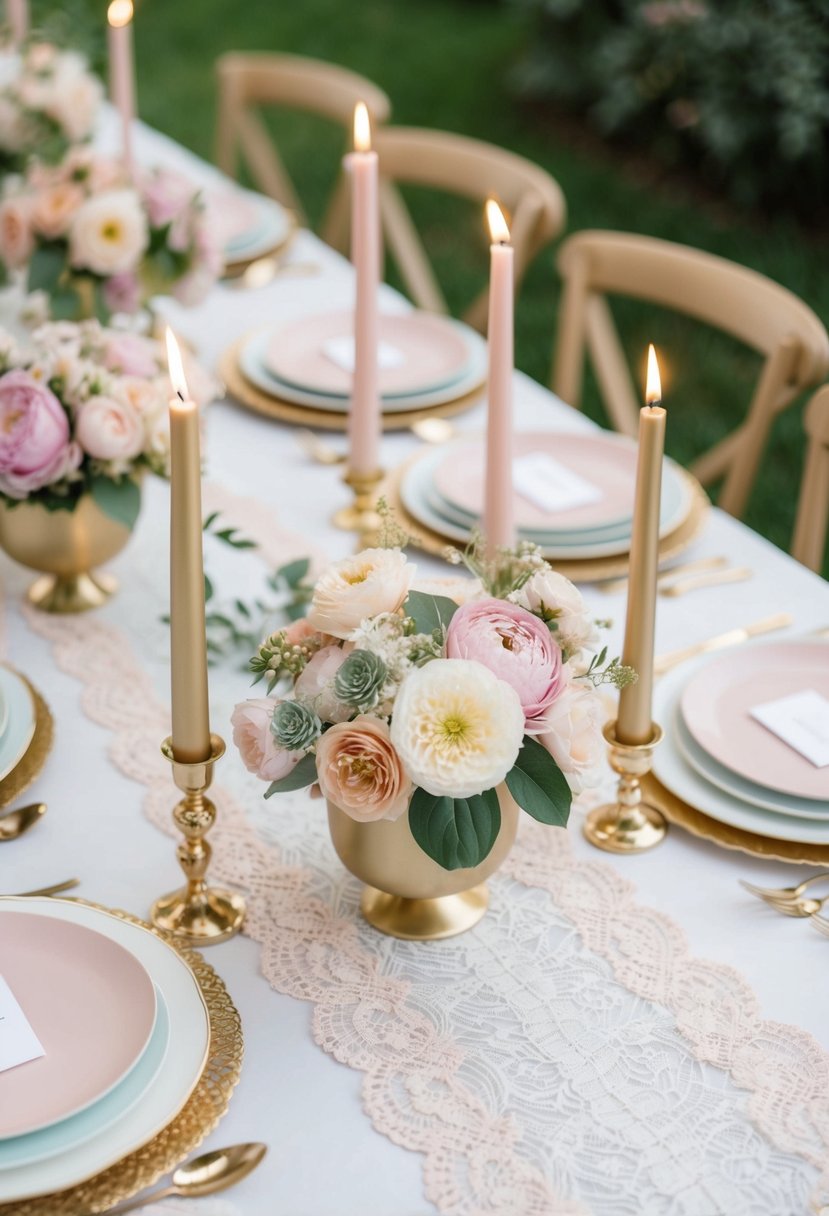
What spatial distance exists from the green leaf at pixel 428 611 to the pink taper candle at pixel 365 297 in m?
0.52

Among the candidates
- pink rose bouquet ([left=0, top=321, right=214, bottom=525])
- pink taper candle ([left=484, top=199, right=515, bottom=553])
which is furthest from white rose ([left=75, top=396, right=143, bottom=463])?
pink taper candle ([left=484, top=199, right=515, bottom=553])

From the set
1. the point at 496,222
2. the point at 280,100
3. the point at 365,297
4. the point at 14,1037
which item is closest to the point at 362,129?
the point at 365,297

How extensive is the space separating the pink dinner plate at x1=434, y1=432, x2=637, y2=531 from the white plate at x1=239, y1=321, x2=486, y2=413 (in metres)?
0.17

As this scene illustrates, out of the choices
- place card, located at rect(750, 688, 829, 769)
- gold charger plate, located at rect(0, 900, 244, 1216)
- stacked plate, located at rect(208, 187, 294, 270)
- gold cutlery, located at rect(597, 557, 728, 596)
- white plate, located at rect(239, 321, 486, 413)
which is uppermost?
stacked plate, located at rect(208, 187, 294, 270)

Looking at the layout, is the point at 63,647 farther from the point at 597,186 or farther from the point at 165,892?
the point at 597,186

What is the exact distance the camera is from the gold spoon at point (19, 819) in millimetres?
1178

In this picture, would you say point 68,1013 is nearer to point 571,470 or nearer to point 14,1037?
point 14,1037

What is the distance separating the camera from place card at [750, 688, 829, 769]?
1231mm

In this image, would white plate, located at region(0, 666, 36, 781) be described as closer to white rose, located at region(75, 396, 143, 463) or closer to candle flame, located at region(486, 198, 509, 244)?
white rose, located at region(75, 396, 143, 463)

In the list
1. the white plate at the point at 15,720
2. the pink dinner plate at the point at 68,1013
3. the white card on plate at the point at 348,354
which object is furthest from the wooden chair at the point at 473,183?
the pink dinner plate at the point at 68,1013

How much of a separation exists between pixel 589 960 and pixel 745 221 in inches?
177

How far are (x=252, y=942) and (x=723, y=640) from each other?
0.59 metres

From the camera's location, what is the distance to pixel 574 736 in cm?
98

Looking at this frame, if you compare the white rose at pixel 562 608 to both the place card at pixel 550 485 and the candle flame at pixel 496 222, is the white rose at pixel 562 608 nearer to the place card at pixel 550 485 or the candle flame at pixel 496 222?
the candle flame at pixel 496 222
